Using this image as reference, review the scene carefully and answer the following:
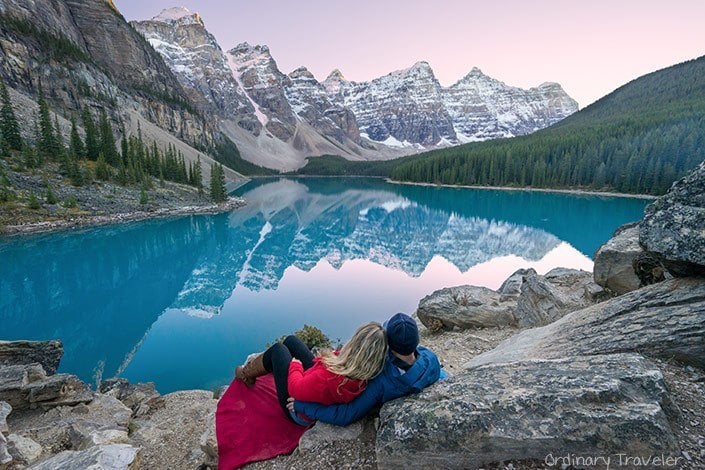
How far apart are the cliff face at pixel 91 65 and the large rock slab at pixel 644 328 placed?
9592cm

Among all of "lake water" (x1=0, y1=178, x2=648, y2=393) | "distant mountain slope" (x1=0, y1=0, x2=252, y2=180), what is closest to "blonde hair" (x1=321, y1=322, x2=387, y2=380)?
"lake water" (x1=0, y1=178, x2=648, y2=393)

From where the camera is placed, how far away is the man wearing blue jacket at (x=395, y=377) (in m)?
3.51

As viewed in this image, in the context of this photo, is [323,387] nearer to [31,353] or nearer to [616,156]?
[31,353]

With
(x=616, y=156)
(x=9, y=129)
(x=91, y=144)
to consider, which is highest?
(x=616, y=156)

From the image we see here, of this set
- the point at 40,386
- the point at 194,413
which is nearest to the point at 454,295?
the point at 194,413

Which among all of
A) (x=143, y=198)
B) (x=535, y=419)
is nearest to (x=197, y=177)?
(x=143, y=198)

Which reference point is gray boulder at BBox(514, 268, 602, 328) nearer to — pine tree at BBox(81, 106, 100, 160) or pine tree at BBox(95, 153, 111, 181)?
pine tree at BBox(95, 153, 111, 181)

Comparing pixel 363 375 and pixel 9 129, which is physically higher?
pixel 9 129

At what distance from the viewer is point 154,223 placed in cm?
4188

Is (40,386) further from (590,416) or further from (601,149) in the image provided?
(601,149)

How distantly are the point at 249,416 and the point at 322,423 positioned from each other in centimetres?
140

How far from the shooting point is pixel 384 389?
3.70 metres

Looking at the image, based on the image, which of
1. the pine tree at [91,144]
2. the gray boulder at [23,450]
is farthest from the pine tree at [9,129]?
the gray boulder at [23,450]

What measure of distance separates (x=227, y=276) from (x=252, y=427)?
21420 millimetres
